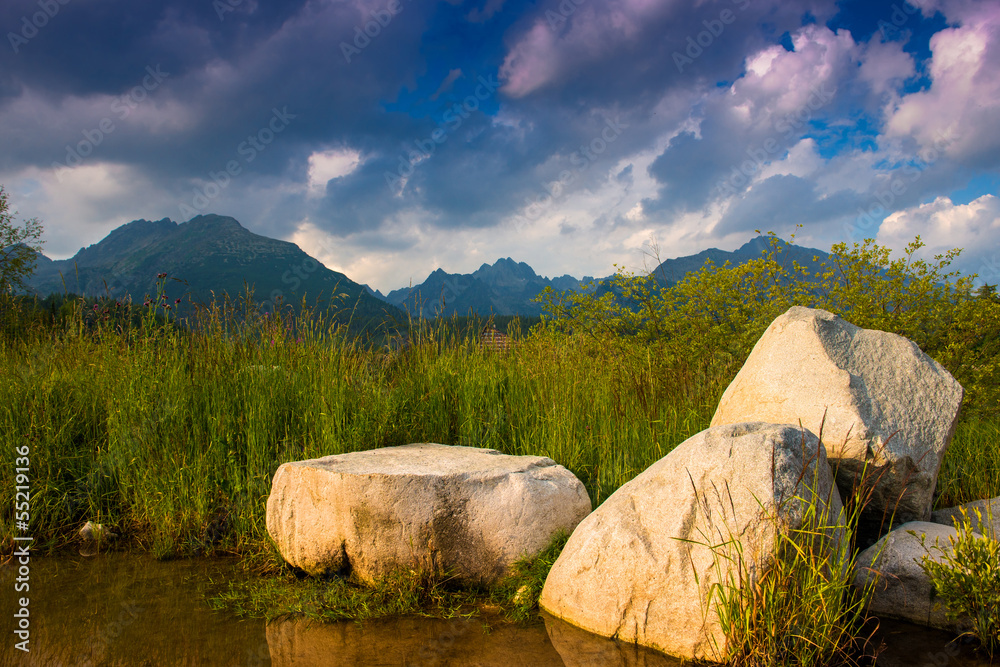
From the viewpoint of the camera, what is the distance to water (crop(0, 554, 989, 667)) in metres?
3.01

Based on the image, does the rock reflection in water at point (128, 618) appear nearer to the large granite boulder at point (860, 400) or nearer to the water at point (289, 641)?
the water at point (289, 641)

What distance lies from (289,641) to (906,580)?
152 inches

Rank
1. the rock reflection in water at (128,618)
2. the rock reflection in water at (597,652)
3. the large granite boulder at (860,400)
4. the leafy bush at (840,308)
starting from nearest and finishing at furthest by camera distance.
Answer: the rock reflection in water at (597,652) < the rock reflection in water at (128,618) < the large granite boulder at (860,400) < the leafy bush at (840,308)

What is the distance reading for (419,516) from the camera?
12.3 ft

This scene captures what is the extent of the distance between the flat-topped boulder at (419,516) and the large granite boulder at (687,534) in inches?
18.1

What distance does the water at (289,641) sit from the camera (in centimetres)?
301

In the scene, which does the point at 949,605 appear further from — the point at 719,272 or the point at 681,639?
the point at 719,272

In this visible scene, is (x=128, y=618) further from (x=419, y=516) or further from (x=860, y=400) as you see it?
(x=860, y=400)

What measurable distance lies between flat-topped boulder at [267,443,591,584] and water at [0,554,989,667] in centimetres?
45

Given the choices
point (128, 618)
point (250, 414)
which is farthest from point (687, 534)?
point (250, 414)

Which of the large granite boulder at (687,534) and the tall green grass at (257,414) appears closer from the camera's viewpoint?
the large granite boulder at (687,534)

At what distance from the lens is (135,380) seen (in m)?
5.28

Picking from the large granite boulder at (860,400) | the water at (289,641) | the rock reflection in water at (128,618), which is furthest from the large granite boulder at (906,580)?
the rock reflection in water at (128,618)

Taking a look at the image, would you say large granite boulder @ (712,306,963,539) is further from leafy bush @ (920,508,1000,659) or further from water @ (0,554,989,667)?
water @ (0,554,989,667)
